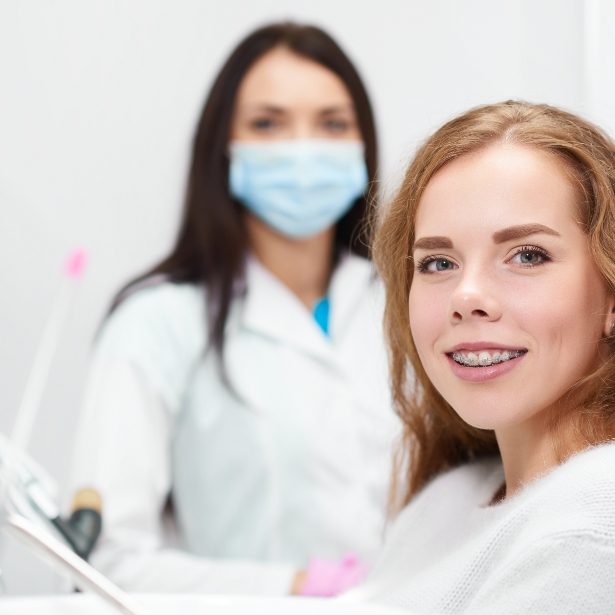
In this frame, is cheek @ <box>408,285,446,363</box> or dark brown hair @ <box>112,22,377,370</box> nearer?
cheek @ <box>408,285,446,363</box>

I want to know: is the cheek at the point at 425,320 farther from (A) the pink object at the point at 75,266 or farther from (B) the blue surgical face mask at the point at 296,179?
(B) the blue surgical face mask at the point at 296,179

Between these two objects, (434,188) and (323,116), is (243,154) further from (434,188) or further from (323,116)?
(434,188)

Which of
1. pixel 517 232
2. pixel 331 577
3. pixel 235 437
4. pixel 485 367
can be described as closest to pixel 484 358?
pixel 485 367

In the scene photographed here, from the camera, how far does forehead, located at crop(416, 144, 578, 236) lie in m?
0.91

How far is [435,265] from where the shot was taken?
973mm

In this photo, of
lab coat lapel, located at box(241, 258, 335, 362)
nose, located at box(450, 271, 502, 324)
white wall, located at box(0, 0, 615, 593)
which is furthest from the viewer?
white wall, located at box(0, 0, 615, 593)

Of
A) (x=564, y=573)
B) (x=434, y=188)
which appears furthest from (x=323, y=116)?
(x=564, y=573)

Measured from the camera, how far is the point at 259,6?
231 centimetres

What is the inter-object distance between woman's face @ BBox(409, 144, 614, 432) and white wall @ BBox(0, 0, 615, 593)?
4.08 ft

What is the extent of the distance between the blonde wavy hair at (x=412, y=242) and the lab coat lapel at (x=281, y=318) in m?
0.61

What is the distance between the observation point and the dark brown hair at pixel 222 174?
6.17ft

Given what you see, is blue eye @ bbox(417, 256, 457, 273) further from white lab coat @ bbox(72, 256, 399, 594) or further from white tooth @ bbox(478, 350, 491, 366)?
white lab coat @ bbox(72, 256, 399, 594)

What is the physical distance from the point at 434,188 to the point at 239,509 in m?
0.93

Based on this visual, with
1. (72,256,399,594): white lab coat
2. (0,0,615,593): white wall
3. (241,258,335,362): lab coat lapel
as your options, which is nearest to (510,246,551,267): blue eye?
(72,256,399,594): white lab coat
